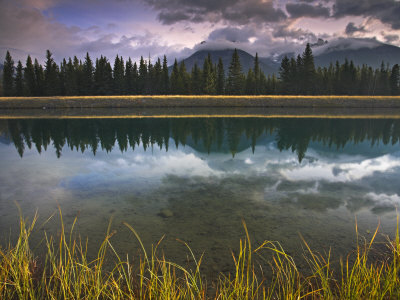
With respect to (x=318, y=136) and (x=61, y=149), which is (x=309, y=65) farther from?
(x=61, y=149)

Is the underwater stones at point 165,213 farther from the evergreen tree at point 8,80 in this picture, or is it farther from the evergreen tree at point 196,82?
the evergreen tree at point 8,80

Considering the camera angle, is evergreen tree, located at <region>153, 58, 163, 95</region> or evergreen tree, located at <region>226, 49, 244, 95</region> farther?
evergreen tree, located at <region>153, 58, 163, 95</region>

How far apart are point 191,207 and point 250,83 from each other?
79983 millimetres

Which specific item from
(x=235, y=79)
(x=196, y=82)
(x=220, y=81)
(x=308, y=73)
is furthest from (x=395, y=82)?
(x=196, y=82)

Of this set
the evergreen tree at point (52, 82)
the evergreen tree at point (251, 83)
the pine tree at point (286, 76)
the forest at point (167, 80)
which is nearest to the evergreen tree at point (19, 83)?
the forest at point (167, 80)

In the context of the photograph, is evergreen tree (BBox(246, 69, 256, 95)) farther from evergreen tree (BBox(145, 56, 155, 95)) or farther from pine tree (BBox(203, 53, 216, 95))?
evergreen tree (BBox(145, 56, 155, 95))

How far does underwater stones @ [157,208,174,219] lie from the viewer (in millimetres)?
6770

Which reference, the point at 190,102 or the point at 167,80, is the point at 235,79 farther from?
the point at 190,102

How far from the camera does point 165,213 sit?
695cm

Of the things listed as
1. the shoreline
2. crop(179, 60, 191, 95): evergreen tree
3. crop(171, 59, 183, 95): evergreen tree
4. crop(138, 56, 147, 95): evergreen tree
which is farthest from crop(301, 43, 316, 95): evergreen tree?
crop(138, 56, 147, 95): evergreen tree

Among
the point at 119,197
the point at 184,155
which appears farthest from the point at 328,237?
the point at 184,155

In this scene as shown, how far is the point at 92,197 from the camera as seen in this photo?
8164 mm

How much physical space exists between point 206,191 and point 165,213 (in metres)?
2.08

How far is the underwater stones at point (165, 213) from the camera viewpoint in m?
6.77
